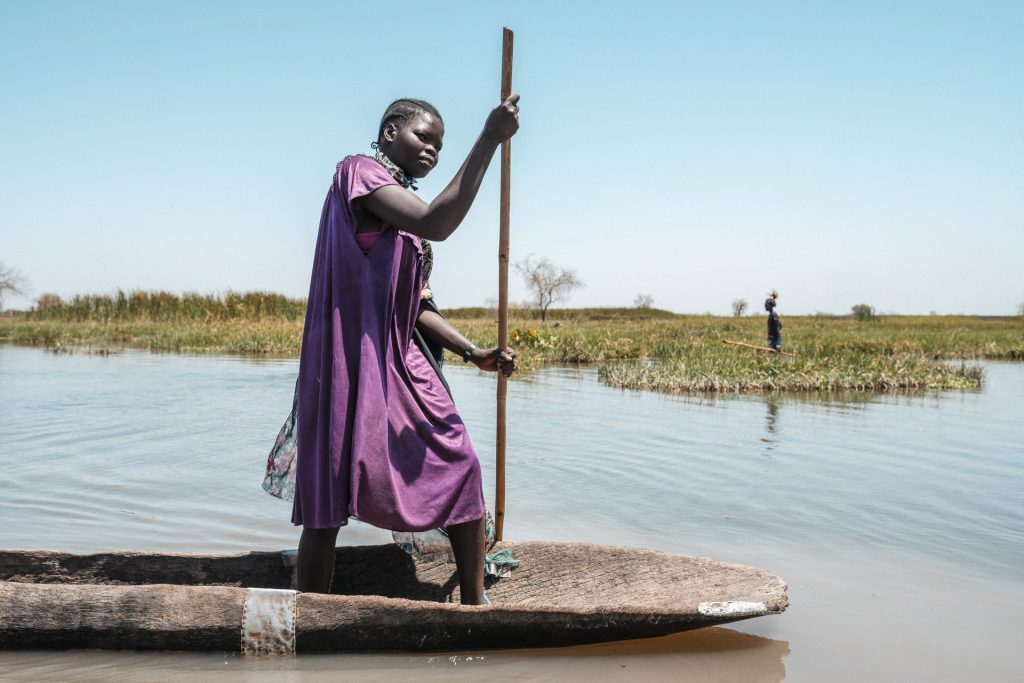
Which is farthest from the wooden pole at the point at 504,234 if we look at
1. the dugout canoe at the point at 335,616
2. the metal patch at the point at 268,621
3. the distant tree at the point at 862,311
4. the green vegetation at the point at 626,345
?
the distant tree at the point at 862,311

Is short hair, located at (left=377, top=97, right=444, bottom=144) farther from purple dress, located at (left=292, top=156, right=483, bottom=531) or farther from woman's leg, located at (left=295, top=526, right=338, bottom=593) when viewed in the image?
woman's leg, located at (left=295, top=526, right=338, bottom=593)

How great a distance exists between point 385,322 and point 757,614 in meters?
1.39

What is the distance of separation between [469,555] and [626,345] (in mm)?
17040

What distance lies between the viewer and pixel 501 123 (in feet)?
8.42

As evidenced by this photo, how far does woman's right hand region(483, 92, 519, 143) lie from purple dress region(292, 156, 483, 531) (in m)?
0.33

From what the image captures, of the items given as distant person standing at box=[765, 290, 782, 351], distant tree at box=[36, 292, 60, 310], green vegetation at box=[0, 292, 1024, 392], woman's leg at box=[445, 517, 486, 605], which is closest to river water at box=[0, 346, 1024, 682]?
woman's leg at box=[445, 517, 486, 605]

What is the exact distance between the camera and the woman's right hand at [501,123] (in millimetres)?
2555

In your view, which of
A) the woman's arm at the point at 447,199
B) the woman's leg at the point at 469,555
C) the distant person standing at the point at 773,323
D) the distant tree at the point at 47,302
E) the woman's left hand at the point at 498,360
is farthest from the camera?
the distant tree at the point at 47,302

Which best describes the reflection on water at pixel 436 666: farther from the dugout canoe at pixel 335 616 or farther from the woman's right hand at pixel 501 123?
the woman's right hand at pixel 501 123

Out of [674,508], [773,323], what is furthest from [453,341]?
[773,323]

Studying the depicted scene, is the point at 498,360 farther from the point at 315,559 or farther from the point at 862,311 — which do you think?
the point at 862,311

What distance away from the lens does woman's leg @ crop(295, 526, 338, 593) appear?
2672 mm

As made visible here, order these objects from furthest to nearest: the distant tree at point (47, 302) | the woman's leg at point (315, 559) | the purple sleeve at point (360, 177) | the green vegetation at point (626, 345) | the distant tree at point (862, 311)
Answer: the distant tree at point (862, 311) → the distant tree at point (47, 302) → the green vegetation at point (626, 345) → the woman's leg at point (315, 559) → the purple sleeve at point (360, 177)

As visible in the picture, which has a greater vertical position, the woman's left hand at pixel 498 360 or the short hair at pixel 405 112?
the short hair at pixel 405 112
